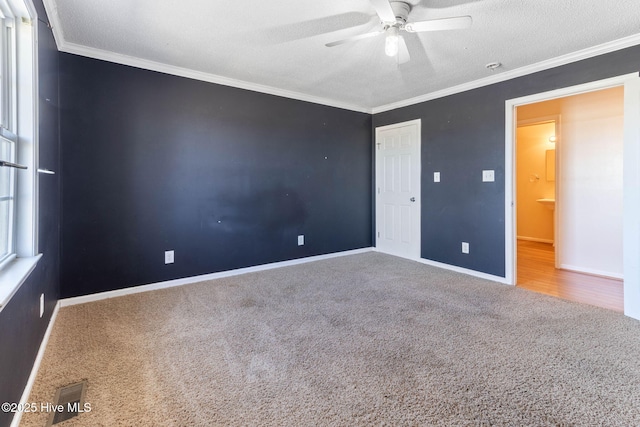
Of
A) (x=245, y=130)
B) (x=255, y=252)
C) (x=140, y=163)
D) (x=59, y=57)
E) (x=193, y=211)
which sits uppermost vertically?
(x=59, y=57)

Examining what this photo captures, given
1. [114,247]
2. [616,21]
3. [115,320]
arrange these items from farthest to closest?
[114,247] → [115,320] → [616,21]

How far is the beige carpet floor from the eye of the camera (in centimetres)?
152

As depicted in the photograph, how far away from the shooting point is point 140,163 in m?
3.14

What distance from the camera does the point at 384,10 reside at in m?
1.91

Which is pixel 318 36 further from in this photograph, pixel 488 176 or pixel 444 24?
pixel 488 176

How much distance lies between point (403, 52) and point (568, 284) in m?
3.06

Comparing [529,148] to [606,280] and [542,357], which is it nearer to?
[606,280]

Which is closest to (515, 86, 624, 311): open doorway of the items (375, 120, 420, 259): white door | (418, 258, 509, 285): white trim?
(418, 258, 509, 285): white trim

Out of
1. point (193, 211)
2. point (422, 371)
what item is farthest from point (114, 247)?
point (422, 371)

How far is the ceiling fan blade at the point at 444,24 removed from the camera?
193 centimetres

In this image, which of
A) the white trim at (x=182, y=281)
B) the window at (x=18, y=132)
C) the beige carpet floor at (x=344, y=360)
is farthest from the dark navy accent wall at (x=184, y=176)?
the window at (x=18, y=132)

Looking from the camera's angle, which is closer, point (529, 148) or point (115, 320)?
point (115, 320)

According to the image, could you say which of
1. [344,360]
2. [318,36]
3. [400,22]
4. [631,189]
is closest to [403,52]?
[400,22]

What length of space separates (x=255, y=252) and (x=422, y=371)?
2.54 meters
